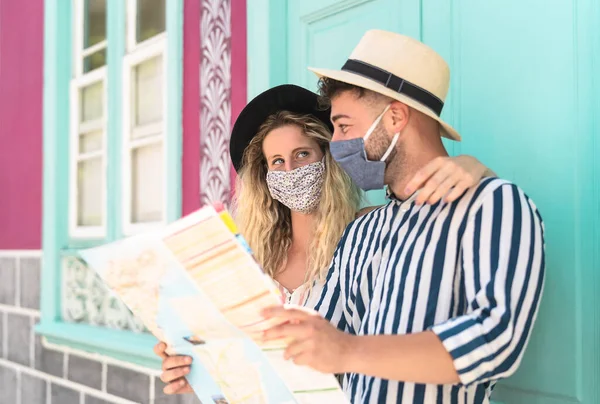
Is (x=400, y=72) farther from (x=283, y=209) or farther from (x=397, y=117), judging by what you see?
(x=283, y=209)

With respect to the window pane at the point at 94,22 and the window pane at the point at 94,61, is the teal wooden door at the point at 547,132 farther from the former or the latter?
the window pane at the point at 94,22

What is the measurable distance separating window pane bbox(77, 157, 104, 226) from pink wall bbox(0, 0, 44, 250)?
1.23ft

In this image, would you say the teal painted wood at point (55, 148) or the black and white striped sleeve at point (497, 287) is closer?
the black and white striped sleeve at point (497, 287)

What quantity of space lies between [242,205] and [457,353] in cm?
143

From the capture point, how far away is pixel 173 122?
3.93 m

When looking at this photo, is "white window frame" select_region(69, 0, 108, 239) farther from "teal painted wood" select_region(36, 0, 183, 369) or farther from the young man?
the young man

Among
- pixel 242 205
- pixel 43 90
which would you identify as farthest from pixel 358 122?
pixel 43 90

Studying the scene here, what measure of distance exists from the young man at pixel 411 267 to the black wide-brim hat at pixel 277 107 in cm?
52

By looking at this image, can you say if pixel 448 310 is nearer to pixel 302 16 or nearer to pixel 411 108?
pixel 411 108

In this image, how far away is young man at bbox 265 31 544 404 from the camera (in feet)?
4.46

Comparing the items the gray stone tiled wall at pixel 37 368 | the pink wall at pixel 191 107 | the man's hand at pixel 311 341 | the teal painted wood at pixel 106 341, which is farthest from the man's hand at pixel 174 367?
the gray stone tiled wall at pixel 37 368

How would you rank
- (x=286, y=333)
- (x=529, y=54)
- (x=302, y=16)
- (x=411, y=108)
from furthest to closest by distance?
(x=302, y=16) < (x=529, y=54) < (x=411, y=108) < (x=286, y=333)

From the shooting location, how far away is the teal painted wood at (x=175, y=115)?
389cm

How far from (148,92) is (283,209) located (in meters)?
2.12
